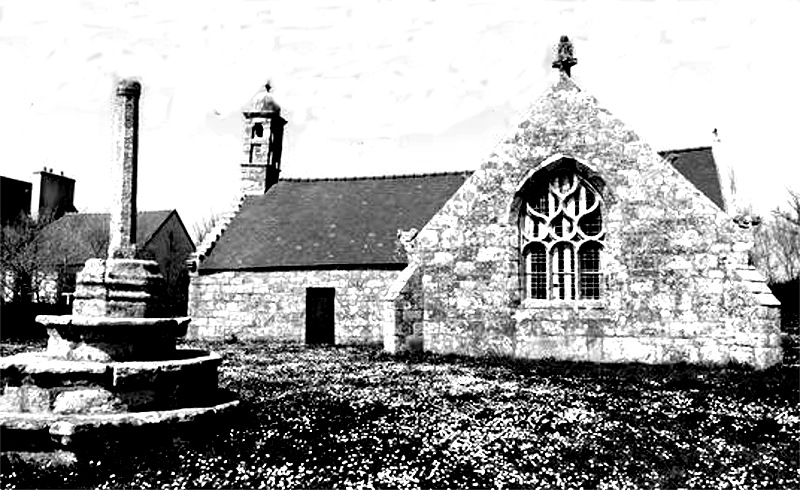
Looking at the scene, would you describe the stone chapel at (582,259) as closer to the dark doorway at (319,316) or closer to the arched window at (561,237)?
the arched window at (561,237)

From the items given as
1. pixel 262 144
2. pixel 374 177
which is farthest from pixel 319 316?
pixel 262 144

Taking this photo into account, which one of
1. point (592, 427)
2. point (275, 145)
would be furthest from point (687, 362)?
point (275, 145)

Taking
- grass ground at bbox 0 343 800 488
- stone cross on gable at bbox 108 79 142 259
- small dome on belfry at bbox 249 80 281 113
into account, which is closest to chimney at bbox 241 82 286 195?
small dome on belfry at bbox 249 80 281 113

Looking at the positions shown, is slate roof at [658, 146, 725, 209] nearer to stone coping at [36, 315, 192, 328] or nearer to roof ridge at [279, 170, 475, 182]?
roof ridge at [279, 170, 475, 182]

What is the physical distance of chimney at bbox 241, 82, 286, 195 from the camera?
27188 mm

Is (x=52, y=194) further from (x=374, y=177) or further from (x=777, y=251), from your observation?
(x=777, y=251)

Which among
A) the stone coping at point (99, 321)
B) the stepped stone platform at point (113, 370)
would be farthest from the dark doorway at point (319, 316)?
the stone coping at point (99, 321)

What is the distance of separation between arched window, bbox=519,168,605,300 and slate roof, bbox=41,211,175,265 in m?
22.7

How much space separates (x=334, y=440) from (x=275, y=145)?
23.0 m

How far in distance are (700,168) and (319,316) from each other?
12.8 m

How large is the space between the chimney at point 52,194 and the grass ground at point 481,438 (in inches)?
1355

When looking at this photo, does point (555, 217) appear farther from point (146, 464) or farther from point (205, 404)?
point (146, 464)

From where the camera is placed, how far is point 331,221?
23.8 m

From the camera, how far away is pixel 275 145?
2816 centimetres
